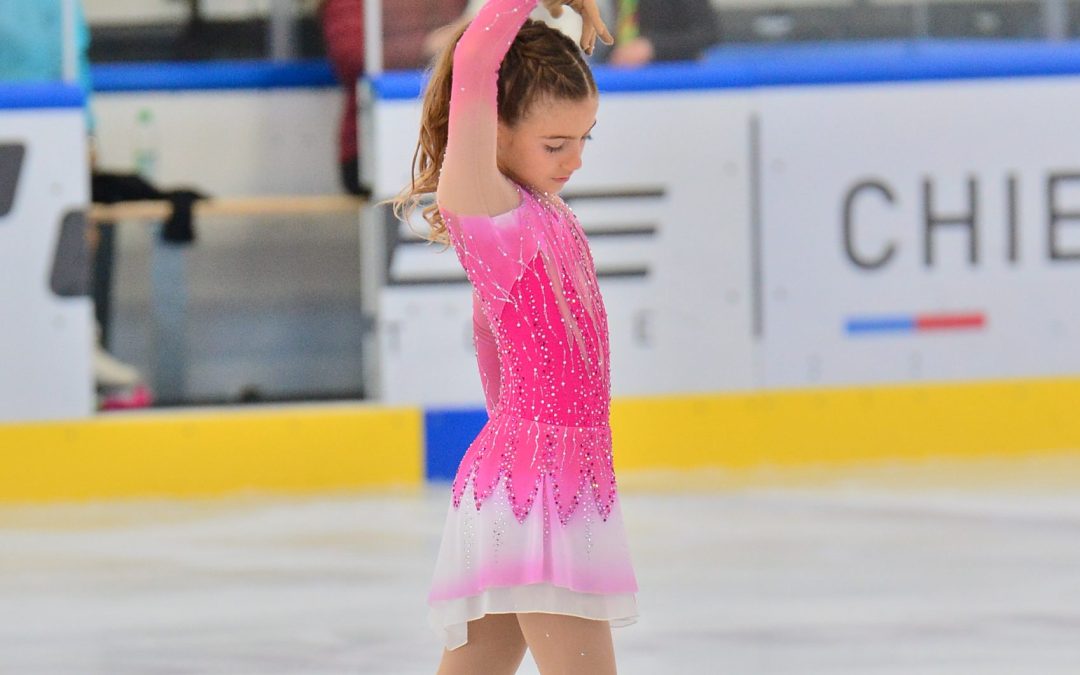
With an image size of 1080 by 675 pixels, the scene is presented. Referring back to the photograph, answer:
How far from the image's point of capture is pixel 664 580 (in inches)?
156

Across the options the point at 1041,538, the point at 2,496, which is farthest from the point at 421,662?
the point at 2,496

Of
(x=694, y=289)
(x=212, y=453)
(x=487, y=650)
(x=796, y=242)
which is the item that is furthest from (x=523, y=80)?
(x=796, y=242)

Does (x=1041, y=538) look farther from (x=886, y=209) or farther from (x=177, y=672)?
(x=177, y=672)

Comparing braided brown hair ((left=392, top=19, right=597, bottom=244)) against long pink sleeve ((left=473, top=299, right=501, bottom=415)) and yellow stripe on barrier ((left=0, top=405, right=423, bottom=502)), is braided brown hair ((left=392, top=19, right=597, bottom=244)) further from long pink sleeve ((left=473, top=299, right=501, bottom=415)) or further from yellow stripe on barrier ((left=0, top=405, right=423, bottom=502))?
yellow stripe on barrier ((left=0, top=405, right=423, bottom=502))

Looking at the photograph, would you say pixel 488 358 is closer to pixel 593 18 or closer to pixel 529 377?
pixel 529 377

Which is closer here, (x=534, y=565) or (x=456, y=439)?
(x=534, y=565)

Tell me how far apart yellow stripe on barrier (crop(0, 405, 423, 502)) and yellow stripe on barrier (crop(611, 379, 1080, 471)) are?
28.1 inches

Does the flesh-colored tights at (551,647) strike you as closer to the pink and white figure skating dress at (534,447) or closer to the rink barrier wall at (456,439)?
the pink and white figure skating dress at (534,447)

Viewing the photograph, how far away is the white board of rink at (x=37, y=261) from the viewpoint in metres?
5.32

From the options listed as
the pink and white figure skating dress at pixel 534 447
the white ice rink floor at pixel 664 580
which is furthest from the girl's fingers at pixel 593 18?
the white ice rink floor at pixel 664 580

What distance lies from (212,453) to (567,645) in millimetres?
3625

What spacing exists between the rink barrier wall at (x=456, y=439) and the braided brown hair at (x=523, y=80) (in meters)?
3.45

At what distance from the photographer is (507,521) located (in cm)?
195

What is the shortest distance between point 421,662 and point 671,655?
44 centimetres
